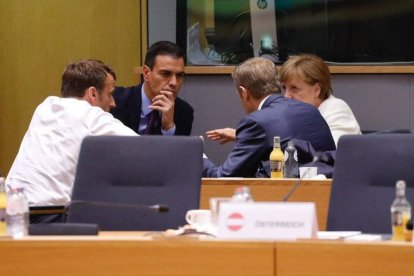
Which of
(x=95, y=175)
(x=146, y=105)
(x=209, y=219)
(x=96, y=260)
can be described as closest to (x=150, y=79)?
(x=146, y=105)

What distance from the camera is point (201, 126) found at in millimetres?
7520

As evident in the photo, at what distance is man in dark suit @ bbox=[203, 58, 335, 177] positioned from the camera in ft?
17.4

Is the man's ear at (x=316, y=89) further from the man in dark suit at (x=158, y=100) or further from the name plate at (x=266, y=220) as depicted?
the name plate at (x=266, y=220)

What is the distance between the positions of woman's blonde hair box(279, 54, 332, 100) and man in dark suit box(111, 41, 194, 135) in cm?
68

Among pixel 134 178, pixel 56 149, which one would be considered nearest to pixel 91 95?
pixel 56 149

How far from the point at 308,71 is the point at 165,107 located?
0.83m

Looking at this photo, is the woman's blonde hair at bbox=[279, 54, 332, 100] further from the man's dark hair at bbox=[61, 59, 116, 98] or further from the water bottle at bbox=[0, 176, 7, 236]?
the water bottle at bbox=[0, 176, 7, 236]

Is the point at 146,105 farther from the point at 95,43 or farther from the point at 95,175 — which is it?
the point at 95,175

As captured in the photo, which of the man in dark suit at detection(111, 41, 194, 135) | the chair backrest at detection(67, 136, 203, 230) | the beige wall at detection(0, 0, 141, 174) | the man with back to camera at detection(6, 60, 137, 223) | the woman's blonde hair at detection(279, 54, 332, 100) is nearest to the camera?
the chair backrest at detection(67, 136, 203, 230)

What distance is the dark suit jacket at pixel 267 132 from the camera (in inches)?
208

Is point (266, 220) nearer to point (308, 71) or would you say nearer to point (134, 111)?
point (308, 71)

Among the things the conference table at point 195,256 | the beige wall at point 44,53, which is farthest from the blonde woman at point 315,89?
the conference table at point 195,256

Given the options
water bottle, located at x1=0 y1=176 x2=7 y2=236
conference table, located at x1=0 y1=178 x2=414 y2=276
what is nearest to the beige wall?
water bottle, located at x1=0 y1=176 x2=7 y2=236

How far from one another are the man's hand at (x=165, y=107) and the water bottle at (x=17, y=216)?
9.04ft
